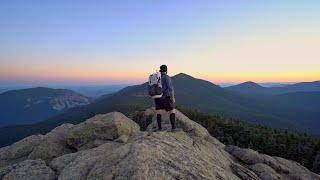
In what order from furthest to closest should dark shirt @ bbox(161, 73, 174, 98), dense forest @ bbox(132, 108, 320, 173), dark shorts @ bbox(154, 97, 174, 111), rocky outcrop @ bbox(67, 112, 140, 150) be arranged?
dense forest @ bbox(132, 108, 320, 173) → rocky outcrop @ bbox(67, 112, 140, 150) → dark shorts @ bbox(154, 97, 174, 111) → dark shirt @ bbox(161, 73, 174, 98)

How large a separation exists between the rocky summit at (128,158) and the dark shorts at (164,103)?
193 cm

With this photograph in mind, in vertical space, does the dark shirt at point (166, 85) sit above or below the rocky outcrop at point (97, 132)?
above

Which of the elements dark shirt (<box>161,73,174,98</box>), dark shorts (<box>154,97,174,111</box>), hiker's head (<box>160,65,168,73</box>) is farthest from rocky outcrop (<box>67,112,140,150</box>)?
hiker's head (<box>160,65,168,73</box>)

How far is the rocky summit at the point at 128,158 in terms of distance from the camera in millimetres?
15492

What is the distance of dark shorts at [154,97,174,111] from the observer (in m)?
23.0

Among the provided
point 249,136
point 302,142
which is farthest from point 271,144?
point 302,142

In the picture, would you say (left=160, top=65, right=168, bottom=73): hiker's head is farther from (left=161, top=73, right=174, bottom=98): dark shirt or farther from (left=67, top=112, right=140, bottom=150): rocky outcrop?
(left=67, top=112, right=140, bottom=150): rocky outcrop

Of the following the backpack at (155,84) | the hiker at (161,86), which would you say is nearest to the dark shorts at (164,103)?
the hiker at (161,86)

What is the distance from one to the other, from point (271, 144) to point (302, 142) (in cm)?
1009

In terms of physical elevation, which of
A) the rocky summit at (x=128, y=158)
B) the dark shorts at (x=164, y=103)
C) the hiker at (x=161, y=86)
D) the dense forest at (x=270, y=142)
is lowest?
the dense forest at (x=270, y=142)

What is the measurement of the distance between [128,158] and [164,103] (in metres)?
7.91

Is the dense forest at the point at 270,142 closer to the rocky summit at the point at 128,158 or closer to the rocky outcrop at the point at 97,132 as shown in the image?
the rocky outcrop at the point at 97,132

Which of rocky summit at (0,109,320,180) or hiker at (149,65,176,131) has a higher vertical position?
hiker at (149,65,176,131)

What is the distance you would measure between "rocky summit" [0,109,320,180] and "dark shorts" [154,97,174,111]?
1926mm
